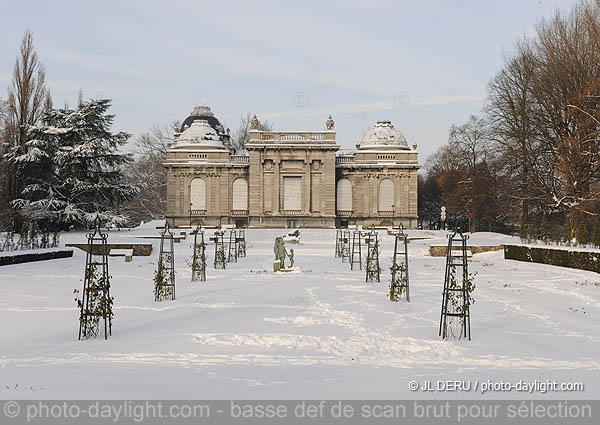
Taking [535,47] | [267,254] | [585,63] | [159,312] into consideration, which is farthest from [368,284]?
[535,47]

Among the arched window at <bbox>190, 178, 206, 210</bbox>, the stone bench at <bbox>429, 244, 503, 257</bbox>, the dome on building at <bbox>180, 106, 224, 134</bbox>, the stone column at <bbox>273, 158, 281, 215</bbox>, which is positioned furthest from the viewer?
the dome on building at <bbox>180, 106, 224, 134</bbox>

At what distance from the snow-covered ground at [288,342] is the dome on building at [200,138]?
46.7 meters

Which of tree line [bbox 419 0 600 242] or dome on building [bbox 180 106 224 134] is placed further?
dome on building [bbox 180 106 224 134]

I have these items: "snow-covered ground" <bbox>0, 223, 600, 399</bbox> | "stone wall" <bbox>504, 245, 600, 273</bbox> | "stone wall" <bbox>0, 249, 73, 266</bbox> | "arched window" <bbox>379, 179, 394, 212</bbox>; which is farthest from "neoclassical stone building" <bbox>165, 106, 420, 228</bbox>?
"snow-covered ground" <bbox>0, 223, 600, 399</bbox>

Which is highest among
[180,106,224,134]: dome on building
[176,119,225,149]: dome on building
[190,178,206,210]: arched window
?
[180,106,224,134]: dome on building

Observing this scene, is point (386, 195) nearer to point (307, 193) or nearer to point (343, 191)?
point (343, 191)

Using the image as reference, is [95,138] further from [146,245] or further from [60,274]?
[60,274]

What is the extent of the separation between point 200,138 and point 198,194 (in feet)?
21.5

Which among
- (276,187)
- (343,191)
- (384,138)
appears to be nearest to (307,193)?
(276,187)

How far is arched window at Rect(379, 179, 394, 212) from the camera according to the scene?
6344 cm

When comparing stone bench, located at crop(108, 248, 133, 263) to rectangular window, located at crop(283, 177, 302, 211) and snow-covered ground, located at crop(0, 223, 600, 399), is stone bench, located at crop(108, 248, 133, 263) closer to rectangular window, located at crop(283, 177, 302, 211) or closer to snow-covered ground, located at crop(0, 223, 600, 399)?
snow-covered ground, located at crop(0, 223, 600, 399)

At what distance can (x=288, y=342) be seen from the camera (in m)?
10.1

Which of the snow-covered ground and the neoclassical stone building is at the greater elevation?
the neoclassical stone building
